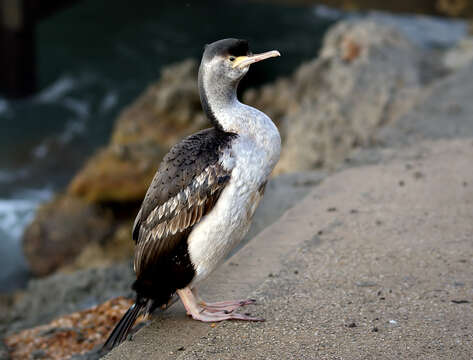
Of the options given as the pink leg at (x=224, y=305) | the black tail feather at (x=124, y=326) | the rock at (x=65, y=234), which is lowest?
the rock at (x=65, y=234)

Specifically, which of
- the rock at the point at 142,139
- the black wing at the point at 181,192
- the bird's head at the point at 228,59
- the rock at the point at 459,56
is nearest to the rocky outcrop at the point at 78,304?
the black wing at the point at 181,192

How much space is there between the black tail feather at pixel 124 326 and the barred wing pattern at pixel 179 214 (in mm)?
228

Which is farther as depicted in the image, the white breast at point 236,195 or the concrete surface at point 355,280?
the white breast at point 236,195

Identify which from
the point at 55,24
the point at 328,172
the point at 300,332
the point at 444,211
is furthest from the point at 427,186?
the point at 55,24

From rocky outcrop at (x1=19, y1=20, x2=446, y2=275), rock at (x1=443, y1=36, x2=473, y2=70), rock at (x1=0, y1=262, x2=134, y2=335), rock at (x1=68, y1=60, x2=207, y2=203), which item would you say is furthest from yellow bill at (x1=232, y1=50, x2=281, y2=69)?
rock at (x1=443, y1=36, x2=473, y2=70)

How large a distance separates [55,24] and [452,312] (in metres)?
18.7

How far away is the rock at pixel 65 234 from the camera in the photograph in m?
10.3

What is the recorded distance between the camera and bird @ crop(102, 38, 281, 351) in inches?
152

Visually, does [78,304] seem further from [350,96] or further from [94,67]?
[94,67]

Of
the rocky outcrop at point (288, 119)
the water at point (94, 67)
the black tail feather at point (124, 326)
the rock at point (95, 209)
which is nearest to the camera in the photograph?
the black tail feather at point (124, 326)

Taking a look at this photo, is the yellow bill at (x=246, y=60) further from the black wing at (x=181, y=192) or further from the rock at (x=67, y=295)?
the rock at (x=67, y=295)

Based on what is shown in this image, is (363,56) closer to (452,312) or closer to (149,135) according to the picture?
(149,135)

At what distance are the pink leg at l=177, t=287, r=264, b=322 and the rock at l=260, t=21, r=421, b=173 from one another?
12.1 feet

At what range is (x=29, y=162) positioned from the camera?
14305 mm
